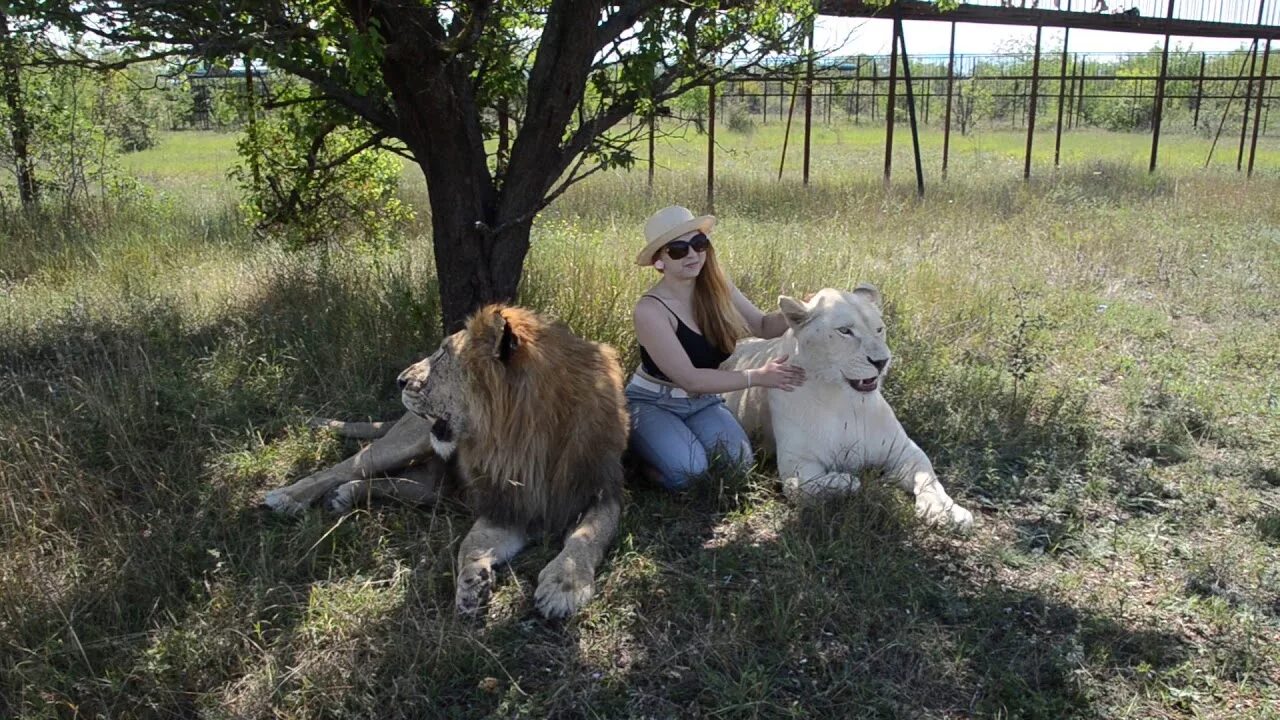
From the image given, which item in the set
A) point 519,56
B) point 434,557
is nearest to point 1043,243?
point 519,56

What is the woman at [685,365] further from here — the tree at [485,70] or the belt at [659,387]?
the tree at [485,70]

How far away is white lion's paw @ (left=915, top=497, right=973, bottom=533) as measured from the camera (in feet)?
12.5

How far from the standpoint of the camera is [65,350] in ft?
18.8

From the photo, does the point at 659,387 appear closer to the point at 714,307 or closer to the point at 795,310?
the point at 714,307

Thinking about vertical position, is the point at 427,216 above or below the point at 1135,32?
below

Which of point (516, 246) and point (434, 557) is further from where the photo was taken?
point (516, 246)

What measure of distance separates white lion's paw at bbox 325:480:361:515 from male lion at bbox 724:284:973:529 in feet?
6.38

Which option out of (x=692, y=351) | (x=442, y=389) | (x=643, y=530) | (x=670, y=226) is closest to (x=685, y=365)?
(x=692, y=351)

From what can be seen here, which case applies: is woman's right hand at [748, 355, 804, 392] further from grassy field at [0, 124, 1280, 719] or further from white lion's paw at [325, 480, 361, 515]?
white lion's paw at [325, 480, 361, 515]

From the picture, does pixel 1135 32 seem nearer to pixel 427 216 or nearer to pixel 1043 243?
pixel 1043 243

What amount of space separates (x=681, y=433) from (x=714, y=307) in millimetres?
692

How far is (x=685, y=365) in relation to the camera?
4.21 m

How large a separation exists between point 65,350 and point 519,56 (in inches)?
136

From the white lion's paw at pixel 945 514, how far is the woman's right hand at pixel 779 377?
0.76 meters
